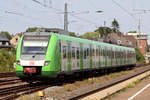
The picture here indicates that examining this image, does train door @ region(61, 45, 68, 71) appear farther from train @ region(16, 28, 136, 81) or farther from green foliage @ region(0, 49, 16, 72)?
green foliage @ region(0, 49, 16, 72)

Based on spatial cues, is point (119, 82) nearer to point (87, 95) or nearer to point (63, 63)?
point (63, 63)

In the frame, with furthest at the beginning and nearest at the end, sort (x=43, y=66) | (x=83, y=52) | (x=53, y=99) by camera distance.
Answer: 1. (x=83, y=52)
2. (x=43, y=66)
3. (x=53, y=99)

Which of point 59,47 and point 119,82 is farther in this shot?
point 119,82

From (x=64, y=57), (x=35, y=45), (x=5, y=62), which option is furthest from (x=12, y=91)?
(x=5, y=62)

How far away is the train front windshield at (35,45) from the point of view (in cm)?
1674

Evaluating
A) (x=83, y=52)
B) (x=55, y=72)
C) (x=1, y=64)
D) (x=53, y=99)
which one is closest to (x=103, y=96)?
(x=53, y=99)

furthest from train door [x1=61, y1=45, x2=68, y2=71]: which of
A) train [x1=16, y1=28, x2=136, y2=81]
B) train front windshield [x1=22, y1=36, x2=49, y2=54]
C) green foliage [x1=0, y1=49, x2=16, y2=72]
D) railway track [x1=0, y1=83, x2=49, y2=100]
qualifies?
green foliage [x1=0, y1=49, x2=16, y2=72]

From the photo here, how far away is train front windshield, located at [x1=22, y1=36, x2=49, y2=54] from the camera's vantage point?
16.7m

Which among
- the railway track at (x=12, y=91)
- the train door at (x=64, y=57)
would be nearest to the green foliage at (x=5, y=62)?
the train door at (x=64, y=57)

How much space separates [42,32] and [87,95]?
6.10 metres

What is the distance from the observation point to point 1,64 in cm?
3384

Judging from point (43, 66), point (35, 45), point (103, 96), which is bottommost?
point (103, 96)

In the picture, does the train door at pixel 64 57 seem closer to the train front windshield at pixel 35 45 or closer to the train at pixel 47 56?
the train at pixel 47 56

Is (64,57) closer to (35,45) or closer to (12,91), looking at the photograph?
(35,45)
